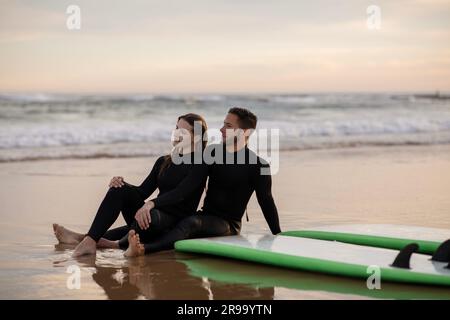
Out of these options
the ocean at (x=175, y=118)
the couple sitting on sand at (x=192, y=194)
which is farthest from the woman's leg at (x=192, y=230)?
the ocean at (x=175, y=118)

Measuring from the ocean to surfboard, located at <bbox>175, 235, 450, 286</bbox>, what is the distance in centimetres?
801

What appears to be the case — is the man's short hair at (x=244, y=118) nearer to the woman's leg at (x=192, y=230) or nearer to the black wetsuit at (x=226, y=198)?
the black wetsuit at (x=226, y=198)

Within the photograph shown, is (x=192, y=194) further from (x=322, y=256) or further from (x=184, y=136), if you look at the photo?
(x=322, y=256)

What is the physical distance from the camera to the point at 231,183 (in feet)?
20.5

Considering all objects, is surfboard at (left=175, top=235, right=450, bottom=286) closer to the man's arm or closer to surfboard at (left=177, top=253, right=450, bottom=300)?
surfboard at (left=177, top=253, right=450, bottom=300)

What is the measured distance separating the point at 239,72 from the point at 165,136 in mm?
7658

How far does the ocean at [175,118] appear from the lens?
1602 centimetres

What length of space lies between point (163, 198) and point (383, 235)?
157 centimetres

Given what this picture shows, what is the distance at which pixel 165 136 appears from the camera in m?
18.2

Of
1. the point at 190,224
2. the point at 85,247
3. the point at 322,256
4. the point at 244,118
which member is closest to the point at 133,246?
the point at 85,247

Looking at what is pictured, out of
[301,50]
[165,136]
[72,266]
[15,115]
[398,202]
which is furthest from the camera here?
[301,50]

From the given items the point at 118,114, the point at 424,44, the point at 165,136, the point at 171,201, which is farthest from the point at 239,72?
the point at 171,201
